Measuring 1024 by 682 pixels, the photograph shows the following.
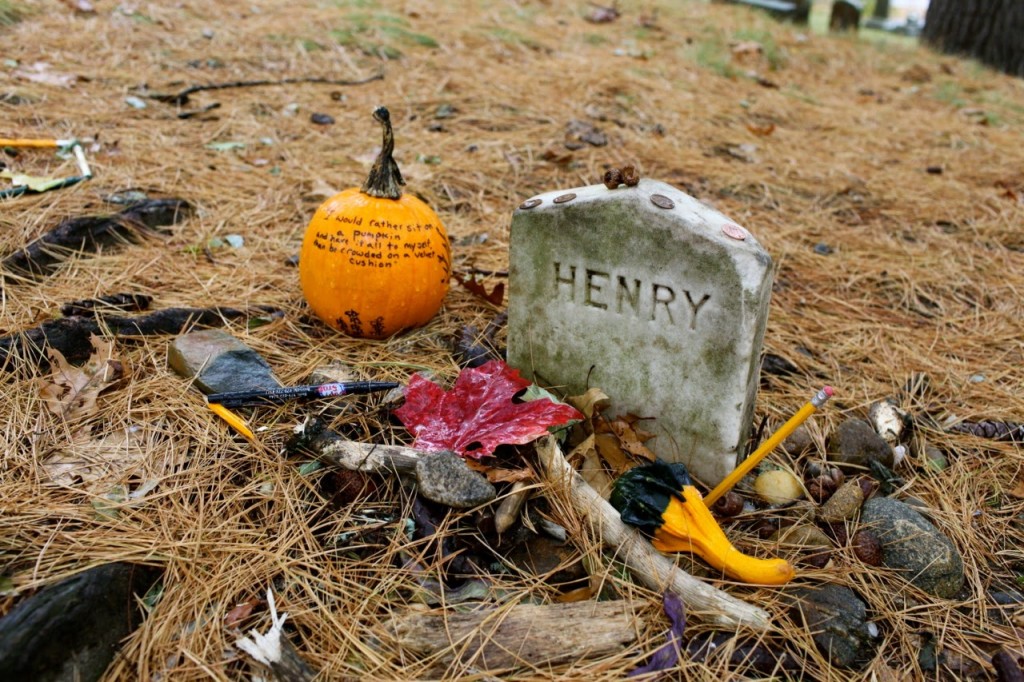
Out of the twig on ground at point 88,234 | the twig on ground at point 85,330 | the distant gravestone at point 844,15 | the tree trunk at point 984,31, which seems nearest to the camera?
the twig on ground at point 85,330

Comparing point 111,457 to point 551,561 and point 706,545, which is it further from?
point 706,545

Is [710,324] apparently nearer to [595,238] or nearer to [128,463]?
[595,238]

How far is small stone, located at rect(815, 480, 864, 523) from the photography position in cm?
196

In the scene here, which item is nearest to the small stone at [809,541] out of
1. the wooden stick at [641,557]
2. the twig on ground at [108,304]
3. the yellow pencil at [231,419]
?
the wooden stick at [641,557]

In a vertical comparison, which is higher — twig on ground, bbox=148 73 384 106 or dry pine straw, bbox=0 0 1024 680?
twig on ground, bbox=148 73 384 106

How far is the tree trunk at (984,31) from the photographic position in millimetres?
7461

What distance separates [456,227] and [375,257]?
1.16m

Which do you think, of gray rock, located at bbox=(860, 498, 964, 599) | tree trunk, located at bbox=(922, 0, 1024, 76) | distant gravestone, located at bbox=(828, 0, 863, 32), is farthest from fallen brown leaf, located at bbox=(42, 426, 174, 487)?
distant gravestone, located at bbox=(828, 0, 863, 32)

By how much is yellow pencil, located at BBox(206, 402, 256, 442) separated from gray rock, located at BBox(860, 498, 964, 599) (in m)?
1.70

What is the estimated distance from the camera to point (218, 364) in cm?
223

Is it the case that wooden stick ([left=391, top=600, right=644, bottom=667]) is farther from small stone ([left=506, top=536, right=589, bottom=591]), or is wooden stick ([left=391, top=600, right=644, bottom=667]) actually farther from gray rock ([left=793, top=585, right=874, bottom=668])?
gray rock ([left=793, top=585, right=874, bottom=668])

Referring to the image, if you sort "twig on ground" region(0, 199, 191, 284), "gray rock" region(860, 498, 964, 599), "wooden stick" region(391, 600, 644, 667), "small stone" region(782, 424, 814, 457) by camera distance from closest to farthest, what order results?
"wooden stick" region(391, 600, 644, 667), "gray rock" region(860, 498, 964, 599), "small stone" region(782, 424, 814, 457), "twig on ground" region(0, 199, 191, 284)

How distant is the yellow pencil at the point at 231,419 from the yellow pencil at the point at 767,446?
127cm

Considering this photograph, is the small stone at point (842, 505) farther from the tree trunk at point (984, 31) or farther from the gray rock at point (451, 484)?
the tree trunk at point (984, 31)
